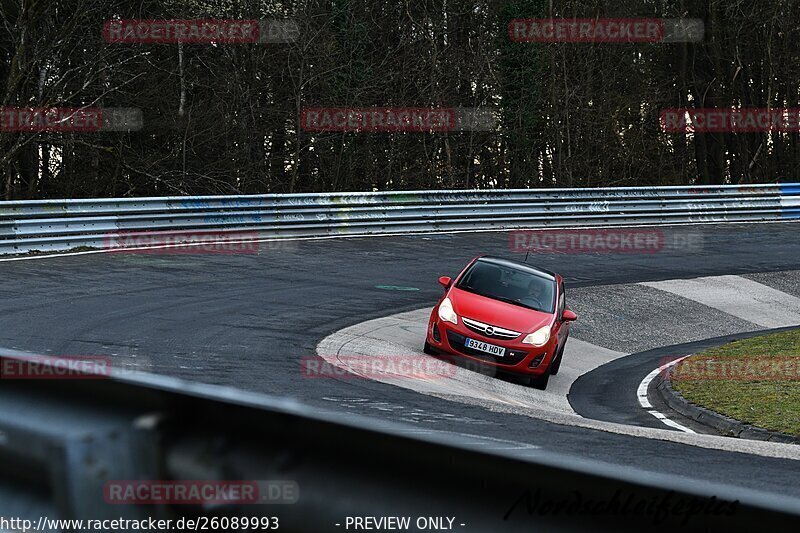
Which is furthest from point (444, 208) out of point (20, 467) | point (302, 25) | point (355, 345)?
point (20, 467)

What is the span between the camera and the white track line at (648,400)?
12125 mm

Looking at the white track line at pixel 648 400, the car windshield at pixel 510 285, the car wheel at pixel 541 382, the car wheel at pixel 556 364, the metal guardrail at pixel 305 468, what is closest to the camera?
the metal guardrail at pixel 305 468

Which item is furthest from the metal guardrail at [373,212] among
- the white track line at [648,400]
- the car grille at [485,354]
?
the white track line at [648,400]

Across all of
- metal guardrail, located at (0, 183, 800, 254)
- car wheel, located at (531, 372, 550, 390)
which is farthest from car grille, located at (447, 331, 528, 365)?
metal guardrail, located at (0, 183, 800, 254)

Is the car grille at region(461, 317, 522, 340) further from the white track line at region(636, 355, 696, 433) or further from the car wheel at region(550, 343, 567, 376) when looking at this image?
the white track line at region(636, 355, 696, 433)

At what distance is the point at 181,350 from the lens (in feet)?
40.2

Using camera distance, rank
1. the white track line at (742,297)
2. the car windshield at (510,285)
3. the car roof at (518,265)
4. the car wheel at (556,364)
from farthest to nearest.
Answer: the white track line at (742,297) < the car roof at (518,265) < the car wheel at (556,364) < the car windshield at (510,285)

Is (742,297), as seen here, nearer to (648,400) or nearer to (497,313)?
(648,400)

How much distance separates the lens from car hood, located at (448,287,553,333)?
1391 cm

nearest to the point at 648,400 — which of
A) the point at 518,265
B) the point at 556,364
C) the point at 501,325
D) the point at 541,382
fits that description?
the point at 541,382

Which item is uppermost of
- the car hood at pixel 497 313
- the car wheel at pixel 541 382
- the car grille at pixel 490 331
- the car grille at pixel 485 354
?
the car hood at pixel 497 313

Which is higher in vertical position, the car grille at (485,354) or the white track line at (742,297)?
the car grille at (485,354)

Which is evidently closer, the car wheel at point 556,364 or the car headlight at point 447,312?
the car headlight at point 447,312

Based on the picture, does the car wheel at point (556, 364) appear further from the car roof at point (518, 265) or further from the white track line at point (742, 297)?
the white track line at point (742, 297)
